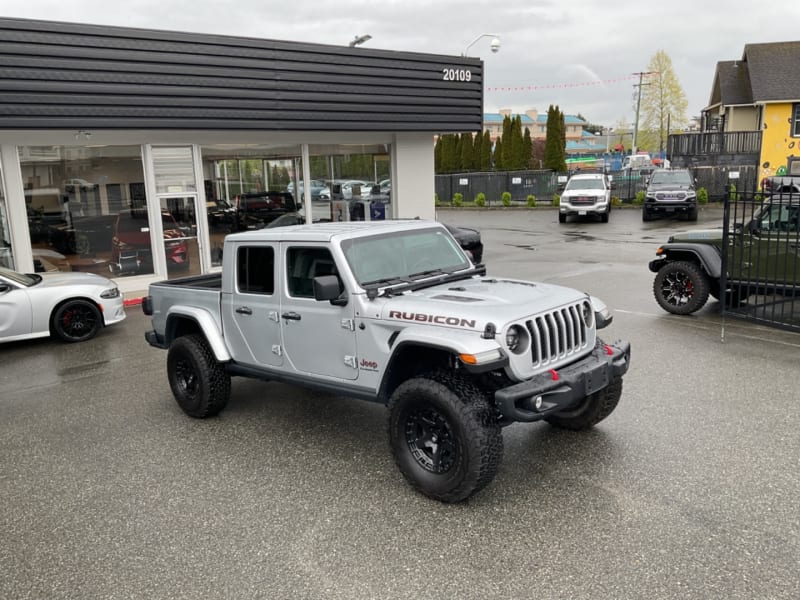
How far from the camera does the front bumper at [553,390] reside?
14.3 ft

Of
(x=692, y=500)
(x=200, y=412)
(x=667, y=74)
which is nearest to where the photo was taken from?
(x=692, y=500)

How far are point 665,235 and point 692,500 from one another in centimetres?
1894

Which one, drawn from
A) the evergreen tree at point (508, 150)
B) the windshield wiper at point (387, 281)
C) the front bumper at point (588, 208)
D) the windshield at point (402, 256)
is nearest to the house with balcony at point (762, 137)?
the front bumper at point (588, 208)

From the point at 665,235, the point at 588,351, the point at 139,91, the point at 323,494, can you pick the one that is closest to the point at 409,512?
the point at 323,494

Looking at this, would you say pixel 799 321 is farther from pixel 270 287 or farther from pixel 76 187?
pixel 76 187

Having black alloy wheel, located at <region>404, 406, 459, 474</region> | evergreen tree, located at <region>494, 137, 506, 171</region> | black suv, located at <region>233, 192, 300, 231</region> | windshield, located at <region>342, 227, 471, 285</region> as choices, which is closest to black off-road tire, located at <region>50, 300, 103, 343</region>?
black suv, located at <region>233, 192, 300, 231</region>

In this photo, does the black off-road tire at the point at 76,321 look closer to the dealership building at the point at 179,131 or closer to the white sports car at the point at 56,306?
the white sports car at the point at 56,306

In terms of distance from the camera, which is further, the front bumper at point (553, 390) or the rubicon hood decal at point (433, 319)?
the rubicon hood decal at point (433, 319)

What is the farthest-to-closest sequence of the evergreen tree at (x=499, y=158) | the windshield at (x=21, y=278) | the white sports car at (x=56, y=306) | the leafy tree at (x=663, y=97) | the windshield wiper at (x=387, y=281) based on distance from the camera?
the leafy tree at (x=663, y=97) → the evergreen tree at (x=499, y=158) → the windshield at (x=21, y=278) → the white sports car at (x=56, y=306) → the windshield wiper at (x=387, y=281)

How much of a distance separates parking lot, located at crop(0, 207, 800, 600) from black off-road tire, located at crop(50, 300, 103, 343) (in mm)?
2147

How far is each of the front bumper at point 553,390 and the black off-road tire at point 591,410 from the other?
1.81 ft

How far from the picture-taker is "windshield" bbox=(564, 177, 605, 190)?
2775 cm

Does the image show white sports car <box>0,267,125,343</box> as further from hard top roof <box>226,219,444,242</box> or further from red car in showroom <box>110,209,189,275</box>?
hard top roof <box>226,219,444,242</box>

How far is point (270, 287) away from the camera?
19.2ft
